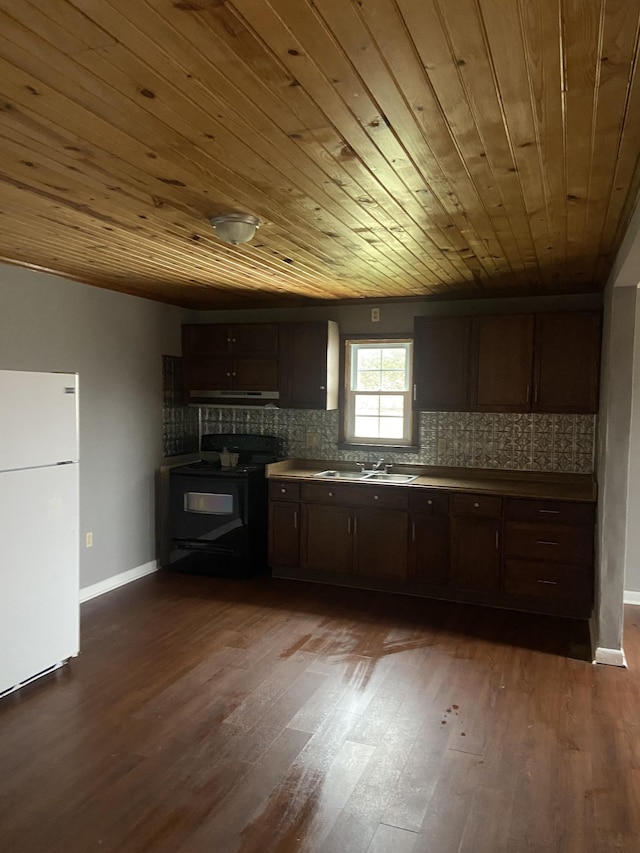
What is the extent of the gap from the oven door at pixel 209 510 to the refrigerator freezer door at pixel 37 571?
1.65 metres

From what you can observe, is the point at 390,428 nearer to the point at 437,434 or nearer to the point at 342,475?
the point at 437,434

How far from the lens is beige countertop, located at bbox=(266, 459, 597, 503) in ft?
14.1

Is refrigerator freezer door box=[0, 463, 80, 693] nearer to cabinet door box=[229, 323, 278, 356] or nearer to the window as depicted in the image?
cabinet door box=[229, 323, 278, 356]

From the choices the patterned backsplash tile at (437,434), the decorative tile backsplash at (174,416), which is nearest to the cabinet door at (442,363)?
the patterned backsplash tile at (437,434)

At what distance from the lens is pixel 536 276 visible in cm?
413

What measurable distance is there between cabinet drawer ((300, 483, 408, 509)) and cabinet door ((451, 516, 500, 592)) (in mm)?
434

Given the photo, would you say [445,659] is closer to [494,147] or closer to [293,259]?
[293,259]

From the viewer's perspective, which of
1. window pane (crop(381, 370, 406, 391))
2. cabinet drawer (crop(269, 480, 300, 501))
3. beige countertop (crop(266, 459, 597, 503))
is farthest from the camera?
window pane (crop(381, 370, 406, 391))

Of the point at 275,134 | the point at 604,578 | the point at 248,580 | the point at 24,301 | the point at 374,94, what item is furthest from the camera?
the point at 248,580

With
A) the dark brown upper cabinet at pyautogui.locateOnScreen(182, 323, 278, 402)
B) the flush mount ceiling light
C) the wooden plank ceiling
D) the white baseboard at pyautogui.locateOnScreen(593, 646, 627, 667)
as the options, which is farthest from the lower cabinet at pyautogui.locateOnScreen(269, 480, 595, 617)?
the flush mount ceiling light

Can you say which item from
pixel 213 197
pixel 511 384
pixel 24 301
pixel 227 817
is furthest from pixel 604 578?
pixel 24 301

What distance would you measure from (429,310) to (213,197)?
2871 mm

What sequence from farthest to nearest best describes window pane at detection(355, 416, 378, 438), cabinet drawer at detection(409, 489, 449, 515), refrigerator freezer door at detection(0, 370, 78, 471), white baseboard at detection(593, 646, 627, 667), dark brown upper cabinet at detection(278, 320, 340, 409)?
window pane at detection(355, 416, 378, 438), dark brown upper cabinet at detection(278, 320, 340, 409), cabinet drawer at detection(409, 489, 449, 515), white baseboard at detection(593, 646, 627, 667), refrigerator freezer door at detection(0, 370, 78, 471)

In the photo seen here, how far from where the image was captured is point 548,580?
422 cm
